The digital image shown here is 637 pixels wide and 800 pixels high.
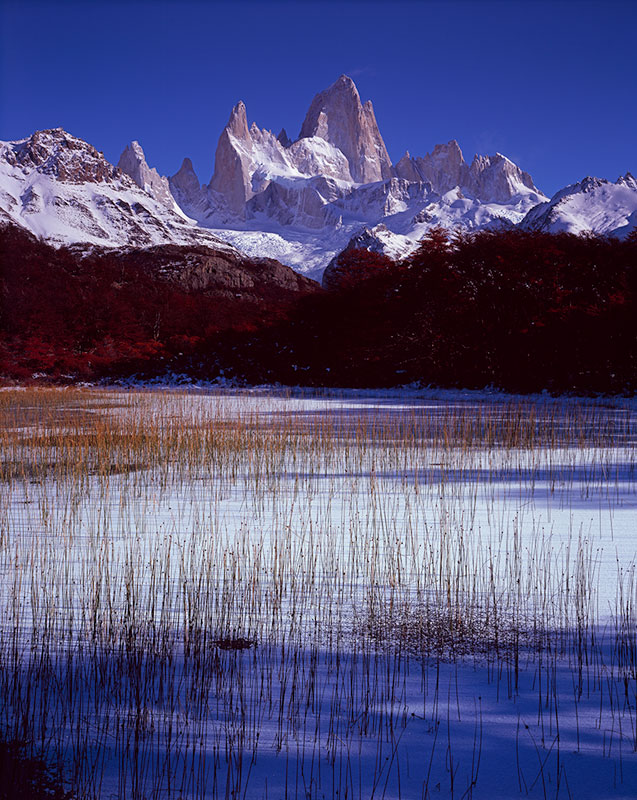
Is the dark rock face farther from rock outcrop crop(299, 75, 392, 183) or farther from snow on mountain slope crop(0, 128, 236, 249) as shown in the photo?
rock outcrop crop(299, 75, 392, 183)

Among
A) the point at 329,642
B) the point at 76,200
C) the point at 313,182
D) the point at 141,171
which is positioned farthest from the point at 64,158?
the point at 329,642

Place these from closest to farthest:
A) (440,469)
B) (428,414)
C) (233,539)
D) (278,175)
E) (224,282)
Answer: (233,539) < (440,469) < (428,414) < (224,282) < (278,175)

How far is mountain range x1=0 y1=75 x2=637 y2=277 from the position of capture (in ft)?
247

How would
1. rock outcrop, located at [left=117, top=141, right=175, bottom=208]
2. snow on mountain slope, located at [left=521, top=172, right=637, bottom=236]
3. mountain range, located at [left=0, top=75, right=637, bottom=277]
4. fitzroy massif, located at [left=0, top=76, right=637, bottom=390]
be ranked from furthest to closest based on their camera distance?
rock outcrop, located at [left=117, top=141, right=175, bottom=208]
mountain range, located at [left=0, top=75, right=637, bottom=277]
snow on mountain slope, located at [left=521, top=172, right=637, bottom=236]
fitzroy massif, located at [left=0, top=76, right=637, bottom=390]

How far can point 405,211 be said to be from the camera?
120250 millimetres

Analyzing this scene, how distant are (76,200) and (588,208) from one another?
49535 millimetres

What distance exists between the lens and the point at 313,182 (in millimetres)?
138375

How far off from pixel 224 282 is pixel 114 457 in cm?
3097

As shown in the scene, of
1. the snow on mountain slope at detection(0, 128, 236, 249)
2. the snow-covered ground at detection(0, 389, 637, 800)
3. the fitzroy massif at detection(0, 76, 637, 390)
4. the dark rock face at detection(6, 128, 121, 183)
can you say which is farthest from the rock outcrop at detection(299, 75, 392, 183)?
the snow-covered ground at detection(0, 389, 637, 800)

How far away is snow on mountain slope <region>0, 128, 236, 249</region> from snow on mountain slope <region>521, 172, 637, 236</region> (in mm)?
27732

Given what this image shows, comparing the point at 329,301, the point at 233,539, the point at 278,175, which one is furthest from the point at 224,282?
the point at 278,175

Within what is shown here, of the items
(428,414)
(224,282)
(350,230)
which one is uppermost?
(350,230)

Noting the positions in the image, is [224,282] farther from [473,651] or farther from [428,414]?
[473,651]

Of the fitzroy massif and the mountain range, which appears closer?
the fitzroy massif
